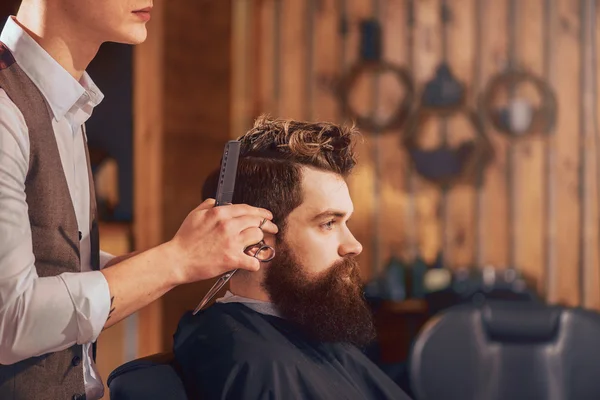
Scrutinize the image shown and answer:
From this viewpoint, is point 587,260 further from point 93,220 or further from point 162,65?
point 93,220

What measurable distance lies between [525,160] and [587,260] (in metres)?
0.52

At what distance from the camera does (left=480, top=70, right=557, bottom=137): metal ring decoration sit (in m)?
3.73

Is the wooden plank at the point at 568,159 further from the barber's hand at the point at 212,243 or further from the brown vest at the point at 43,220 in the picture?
the brown vest at the point at 43,220

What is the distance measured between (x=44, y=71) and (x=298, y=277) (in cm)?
62

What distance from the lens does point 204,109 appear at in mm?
3818

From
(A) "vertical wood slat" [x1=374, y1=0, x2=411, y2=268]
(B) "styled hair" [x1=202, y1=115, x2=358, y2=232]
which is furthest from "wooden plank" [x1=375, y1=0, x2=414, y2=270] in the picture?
(B) "styled hair" [x1=202, y1=115, x2=358, y2=232]

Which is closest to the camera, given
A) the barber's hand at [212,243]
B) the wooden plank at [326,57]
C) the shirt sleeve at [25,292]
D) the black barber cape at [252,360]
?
the shirt sleeve at [25,292]

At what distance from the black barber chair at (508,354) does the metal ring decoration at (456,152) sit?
1601 millimetres

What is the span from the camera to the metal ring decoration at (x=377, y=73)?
12.6 feet

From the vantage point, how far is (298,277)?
1.65 meters

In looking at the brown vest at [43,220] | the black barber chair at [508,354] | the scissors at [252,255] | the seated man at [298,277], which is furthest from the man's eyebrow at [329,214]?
the black barber chair at [508,354]

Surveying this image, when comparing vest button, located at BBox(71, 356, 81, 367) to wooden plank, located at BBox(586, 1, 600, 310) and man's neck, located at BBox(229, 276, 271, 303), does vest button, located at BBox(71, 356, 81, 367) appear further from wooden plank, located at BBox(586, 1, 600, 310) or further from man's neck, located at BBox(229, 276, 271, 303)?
wooden plank, located at BBox(586, 1, 600, 310)

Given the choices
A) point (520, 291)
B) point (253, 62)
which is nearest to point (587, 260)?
point (520, 291)

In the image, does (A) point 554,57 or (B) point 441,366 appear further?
(A) point 554,57
